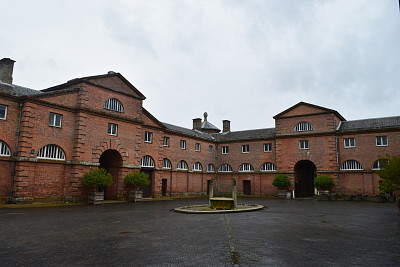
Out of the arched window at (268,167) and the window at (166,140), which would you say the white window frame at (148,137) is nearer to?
the window at (166,140)

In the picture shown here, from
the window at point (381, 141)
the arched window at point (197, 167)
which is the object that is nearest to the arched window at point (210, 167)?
the arched window at point (197, 167)

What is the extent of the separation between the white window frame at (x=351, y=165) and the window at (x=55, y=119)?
3098 cm

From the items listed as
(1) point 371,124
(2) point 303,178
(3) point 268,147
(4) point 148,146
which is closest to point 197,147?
(3) point 268,147

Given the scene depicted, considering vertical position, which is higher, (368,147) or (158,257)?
(368,147)

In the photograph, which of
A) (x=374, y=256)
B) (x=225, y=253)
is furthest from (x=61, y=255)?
(x=374, y=256)

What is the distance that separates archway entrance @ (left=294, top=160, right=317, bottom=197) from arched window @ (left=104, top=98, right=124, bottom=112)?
2363 cm

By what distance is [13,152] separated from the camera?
70.1ft

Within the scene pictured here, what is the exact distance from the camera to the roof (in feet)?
135

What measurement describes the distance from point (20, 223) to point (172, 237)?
7764 mm

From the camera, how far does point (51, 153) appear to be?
76.7 ft

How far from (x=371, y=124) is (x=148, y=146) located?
86.2 ft

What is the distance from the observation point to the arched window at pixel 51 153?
22.7 meters

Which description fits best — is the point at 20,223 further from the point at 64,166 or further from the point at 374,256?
the point at 374,256

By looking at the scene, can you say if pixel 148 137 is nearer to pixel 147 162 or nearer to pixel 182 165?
pixel 147 162
